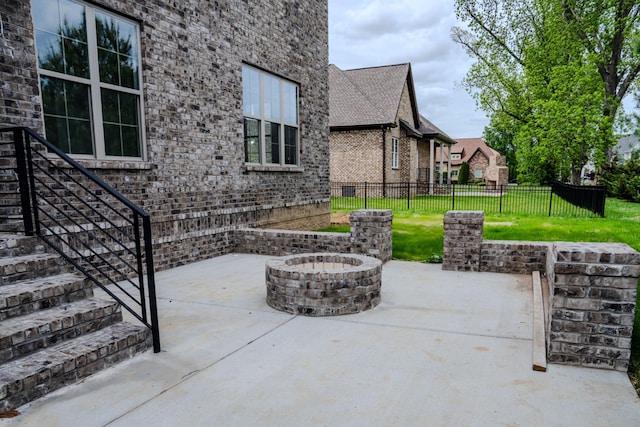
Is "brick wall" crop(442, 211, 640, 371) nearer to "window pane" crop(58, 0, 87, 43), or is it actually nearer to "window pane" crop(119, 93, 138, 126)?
"window pane" crop(119, 93, 138, 126)

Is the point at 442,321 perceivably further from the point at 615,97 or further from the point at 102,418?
the point at 615,97

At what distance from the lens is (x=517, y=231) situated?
391 inches

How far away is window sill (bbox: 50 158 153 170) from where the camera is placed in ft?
16.8

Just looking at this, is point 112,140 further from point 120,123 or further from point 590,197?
point 590,197

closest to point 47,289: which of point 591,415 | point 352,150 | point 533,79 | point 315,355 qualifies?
point 315,355

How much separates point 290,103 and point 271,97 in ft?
2.77

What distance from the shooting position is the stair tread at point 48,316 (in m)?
2.86

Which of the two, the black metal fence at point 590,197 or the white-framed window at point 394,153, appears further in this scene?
the white-framed window at point 394,153

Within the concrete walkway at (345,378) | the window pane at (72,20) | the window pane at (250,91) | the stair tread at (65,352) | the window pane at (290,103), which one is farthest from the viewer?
the window pane at (290,103)

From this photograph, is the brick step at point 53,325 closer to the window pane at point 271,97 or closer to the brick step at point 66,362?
the brick step at point 66,362

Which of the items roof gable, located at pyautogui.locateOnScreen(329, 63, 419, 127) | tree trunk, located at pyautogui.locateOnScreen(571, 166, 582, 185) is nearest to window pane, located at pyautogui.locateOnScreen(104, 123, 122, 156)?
roof gable, located at pyautogui.locateOnScreen(329, 63, 419, 127)

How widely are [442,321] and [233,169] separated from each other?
5453 mm

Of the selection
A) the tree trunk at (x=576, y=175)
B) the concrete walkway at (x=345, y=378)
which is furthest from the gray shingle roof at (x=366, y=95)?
the concrete walkway at (x=345, y=378)

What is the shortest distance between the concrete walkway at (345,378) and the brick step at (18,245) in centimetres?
147
